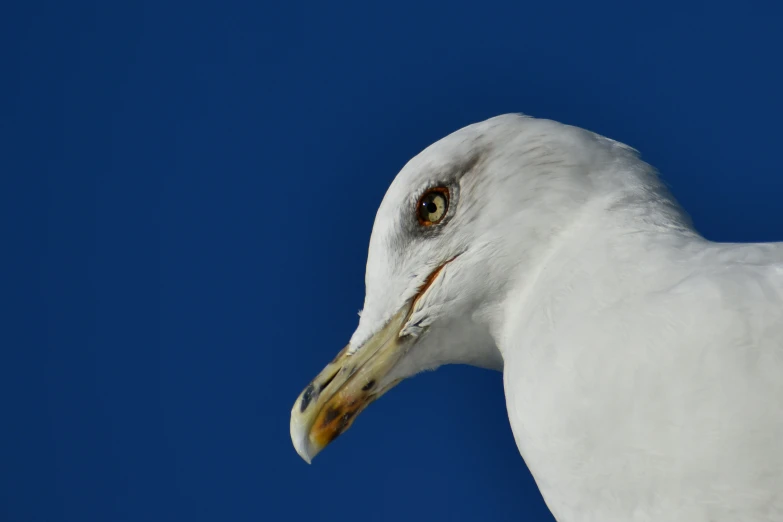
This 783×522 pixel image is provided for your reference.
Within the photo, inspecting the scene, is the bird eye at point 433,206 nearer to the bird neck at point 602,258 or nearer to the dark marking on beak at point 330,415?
the bird neck at point 602,258

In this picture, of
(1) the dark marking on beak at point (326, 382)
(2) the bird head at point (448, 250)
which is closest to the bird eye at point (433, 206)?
(2) the bird head at point (448, 250)

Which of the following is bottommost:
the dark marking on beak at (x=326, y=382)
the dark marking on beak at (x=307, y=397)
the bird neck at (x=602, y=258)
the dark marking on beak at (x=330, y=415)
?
the dark marking on beak at (x=330, y=415)

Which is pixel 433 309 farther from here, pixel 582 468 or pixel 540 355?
pixel 582 468

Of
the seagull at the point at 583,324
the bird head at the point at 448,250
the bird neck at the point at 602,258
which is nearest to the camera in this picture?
the seagull at the point at 583,324

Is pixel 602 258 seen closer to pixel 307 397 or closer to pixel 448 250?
pixel 448 250

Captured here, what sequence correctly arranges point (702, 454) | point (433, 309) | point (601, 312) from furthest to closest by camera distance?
point (433, 309)
point (601, 312)
point (702, 454)

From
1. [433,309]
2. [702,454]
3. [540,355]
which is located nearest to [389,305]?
[433,309]

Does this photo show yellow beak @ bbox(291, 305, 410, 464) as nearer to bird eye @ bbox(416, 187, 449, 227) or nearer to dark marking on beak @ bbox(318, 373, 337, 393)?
dark marking on beak @ bbox(318, 373, 337, 393)
